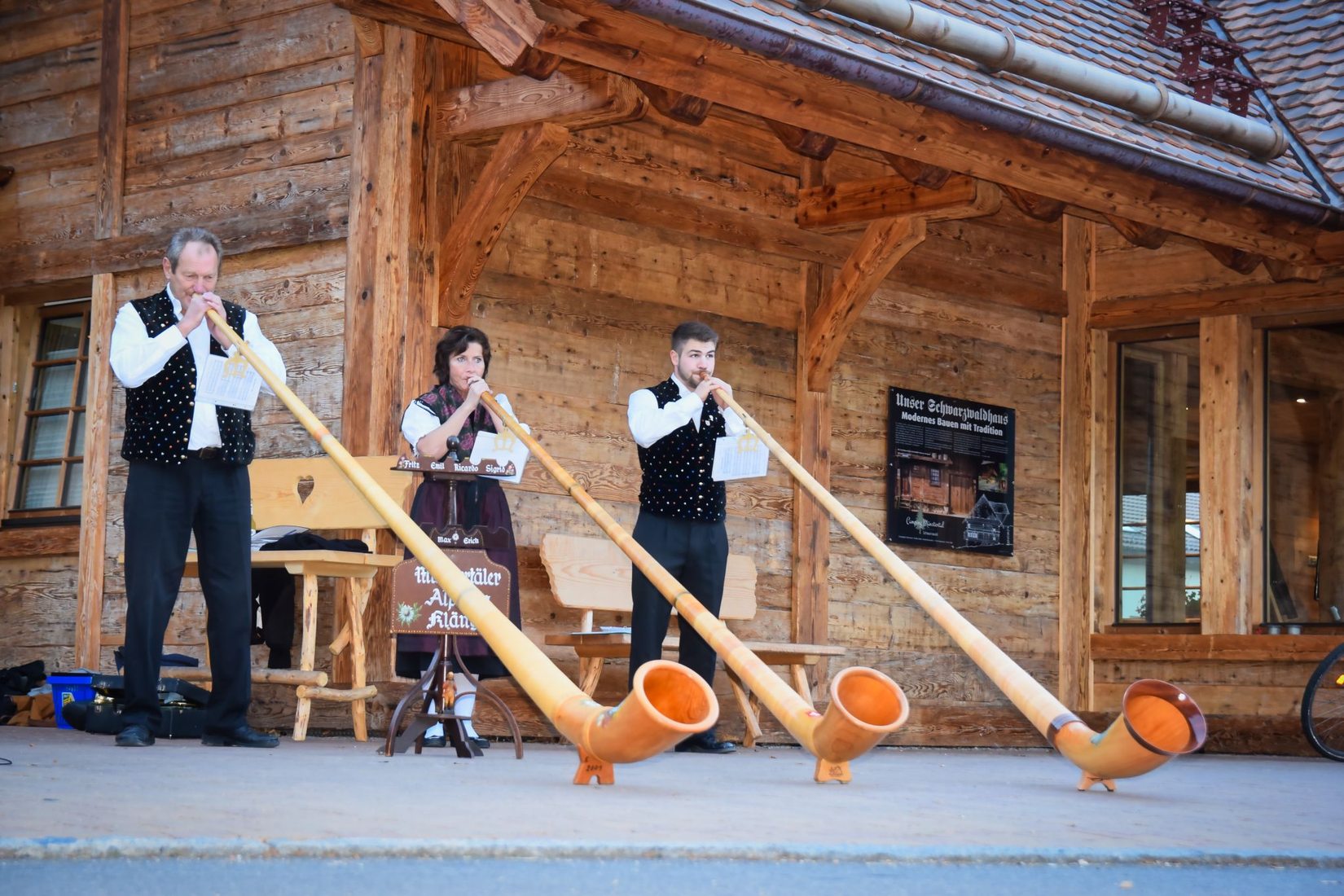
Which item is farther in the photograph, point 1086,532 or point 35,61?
point 1086,532

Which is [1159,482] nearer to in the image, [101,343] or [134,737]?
[101,343]

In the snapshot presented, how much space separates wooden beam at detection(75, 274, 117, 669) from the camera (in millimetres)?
8477

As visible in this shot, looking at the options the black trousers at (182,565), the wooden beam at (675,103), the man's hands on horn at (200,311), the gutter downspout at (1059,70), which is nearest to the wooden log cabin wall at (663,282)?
the wooden beam at (675,103)

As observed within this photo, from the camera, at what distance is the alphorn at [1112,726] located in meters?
4.75

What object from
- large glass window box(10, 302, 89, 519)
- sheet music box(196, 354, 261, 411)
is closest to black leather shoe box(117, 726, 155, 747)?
sheet music box(196, 354, 261, 411)

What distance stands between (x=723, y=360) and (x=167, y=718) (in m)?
3.57

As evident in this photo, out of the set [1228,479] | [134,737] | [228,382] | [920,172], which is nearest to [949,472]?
[1228,479]

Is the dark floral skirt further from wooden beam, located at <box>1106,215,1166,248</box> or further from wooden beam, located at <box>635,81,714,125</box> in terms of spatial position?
wooden beam, located at <box>1106,215,1166,248</box>

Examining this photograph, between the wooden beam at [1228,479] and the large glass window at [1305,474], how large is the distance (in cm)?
14

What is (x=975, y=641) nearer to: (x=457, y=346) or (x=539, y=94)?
(x=457, y=346)

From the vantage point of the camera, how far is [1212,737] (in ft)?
30.1

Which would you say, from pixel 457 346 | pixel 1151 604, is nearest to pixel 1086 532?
pixel 1151 604

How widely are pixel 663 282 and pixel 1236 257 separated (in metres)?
3.24

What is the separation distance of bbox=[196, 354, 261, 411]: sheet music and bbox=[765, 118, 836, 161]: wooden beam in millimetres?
3221
